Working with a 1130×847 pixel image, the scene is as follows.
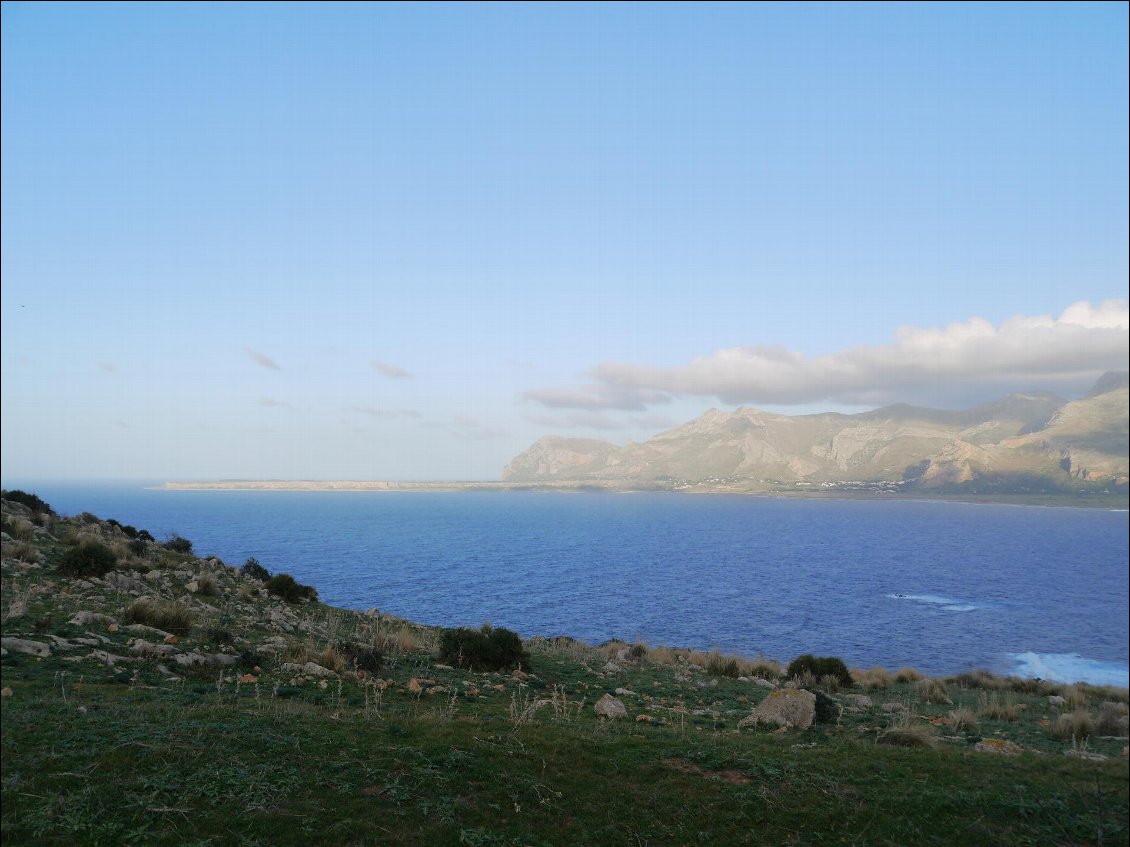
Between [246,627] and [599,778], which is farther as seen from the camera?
[246,627]

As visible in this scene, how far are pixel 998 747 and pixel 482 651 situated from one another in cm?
1290

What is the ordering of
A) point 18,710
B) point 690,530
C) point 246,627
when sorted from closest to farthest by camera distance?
1. point 18,710
2. point 246,627
3. point 690,530

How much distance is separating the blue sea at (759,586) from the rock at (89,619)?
3338cm

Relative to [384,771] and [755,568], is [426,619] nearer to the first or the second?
[384,771]

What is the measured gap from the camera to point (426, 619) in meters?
48.4

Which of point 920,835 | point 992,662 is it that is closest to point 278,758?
point 920,835

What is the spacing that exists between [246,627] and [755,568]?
84037mm

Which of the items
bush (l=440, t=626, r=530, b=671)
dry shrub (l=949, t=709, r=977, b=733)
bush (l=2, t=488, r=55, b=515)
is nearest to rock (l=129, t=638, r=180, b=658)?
bush (l=440, t=626, r=530, b=671)

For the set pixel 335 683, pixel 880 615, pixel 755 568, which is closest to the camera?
pixel 335 683

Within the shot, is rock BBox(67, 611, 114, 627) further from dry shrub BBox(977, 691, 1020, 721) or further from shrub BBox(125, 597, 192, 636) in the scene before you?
dry shrub BBox(977, 691, 1020, 721)

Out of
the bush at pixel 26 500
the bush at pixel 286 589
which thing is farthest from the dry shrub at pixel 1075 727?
the bush at pixel 26 500

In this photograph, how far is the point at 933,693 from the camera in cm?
2288

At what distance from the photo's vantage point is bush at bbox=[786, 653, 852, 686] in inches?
920

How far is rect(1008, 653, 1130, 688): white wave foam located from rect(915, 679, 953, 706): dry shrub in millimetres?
24681
